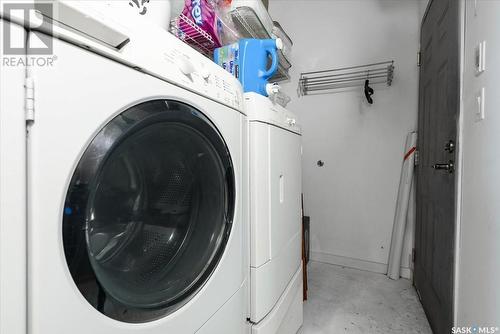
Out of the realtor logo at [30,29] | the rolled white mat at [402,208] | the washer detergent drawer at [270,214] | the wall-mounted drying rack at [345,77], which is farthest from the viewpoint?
the wall-mounted drying rack at [345,77]

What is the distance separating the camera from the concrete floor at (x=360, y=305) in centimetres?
133

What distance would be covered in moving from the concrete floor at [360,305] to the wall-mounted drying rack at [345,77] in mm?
1506

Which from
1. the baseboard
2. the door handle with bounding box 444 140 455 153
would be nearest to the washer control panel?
the door handle with bounding box 444 140 455 153

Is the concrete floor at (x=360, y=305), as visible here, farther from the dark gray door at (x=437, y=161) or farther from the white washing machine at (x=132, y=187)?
the white washing machine at (x=132, y=187)

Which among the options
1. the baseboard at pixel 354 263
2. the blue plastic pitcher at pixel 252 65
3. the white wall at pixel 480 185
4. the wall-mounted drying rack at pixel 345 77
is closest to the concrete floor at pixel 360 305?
the baseboard at pixel 354 263

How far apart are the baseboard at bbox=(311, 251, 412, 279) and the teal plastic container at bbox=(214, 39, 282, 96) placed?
173 centimetres

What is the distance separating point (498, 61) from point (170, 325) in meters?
1.13

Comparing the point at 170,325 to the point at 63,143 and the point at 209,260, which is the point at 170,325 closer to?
the point at 209,260

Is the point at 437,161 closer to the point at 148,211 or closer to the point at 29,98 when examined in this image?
the point at 148,211

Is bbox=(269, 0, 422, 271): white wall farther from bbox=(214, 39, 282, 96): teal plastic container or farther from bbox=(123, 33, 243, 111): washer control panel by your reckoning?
bbox=(123, 33, 243, 111): washer control panel

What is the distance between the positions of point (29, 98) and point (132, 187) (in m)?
0.29

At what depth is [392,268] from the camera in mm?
1858

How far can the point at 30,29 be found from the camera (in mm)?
297

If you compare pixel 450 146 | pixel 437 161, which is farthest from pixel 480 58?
pixel 437 161
